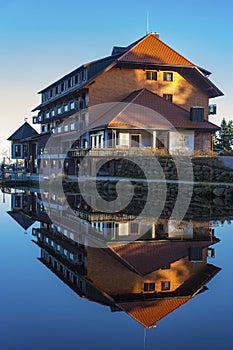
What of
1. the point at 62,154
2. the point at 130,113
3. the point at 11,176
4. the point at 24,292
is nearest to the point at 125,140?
the point at 130,113

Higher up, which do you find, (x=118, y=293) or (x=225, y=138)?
(x=225, y=138)

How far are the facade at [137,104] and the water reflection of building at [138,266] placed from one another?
20322mm

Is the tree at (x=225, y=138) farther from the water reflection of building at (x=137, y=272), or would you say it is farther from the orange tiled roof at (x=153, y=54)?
the water reflection of building at (x=137, y=272)

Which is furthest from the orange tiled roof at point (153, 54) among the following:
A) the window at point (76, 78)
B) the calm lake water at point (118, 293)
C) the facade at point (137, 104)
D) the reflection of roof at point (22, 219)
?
the calm lake water at point (118, 293)

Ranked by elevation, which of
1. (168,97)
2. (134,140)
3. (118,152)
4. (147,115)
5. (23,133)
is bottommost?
(118,152)

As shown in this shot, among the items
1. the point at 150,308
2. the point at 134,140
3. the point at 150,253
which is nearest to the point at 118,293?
the point at 150,308

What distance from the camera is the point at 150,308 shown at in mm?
6508

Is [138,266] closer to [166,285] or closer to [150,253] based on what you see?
[150,253]

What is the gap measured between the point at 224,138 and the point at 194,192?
38005 millimetres

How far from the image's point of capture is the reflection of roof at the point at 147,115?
33.9 meters

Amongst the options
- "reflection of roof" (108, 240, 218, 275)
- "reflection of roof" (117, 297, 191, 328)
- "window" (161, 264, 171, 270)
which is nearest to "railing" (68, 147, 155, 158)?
"reflection of roof" (108, 240, 218, 275)

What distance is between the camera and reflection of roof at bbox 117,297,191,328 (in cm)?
609

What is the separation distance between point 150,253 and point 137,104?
2732 cm

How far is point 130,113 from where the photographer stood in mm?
34938
